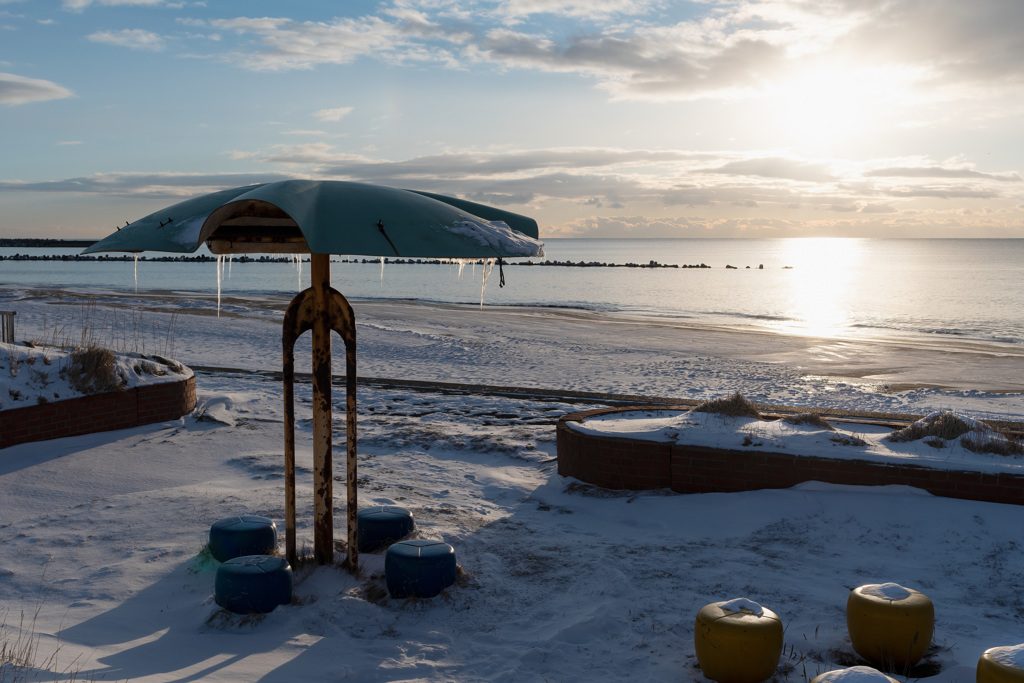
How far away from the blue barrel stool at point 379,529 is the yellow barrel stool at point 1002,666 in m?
4.08

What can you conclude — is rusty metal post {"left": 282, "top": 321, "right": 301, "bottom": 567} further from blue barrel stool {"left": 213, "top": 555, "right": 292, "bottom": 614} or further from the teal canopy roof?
the teal canopy roof

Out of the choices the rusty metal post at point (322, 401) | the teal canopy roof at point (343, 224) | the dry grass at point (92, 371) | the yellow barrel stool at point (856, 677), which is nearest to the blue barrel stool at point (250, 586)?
the rusty metal post at point (322, 401)

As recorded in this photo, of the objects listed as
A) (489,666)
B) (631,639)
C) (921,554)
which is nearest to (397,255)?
(489,666)

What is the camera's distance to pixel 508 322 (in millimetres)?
30281

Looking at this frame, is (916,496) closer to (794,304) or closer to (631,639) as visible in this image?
(631,639)

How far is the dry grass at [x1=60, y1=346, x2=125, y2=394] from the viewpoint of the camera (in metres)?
9.31

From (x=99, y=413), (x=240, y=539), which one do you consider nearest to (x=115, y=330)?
(x=99, y=413)

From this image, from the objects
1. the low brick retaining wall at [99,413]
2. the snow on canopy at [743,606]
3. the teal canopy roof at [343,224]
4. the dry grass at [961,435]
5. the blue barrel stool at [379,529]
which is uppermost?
the teal canopy roof at [343,224]

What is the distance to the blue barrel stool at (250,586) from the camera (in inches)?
190

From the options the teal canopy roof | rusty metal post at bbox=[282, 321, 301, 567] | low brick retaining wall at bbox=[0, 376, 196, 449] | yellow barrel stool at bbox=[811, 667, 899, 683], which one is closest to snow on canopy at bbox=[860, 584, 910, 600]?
yellow barrel stool at bbox=[811, 667, 899, 683]

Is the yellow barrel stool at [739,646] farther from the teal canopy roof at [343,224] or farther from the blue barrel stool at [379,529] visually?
the blue barrel stool at [379,529]

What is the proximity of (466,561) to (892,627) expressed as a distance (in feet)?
10.1

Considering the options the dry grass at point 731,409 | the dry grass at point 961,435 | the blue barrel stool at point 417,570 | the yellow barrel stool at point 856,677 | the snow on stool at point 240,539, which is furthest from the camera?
the dry grass at point 731,409

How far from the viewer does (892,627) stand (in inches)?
171
